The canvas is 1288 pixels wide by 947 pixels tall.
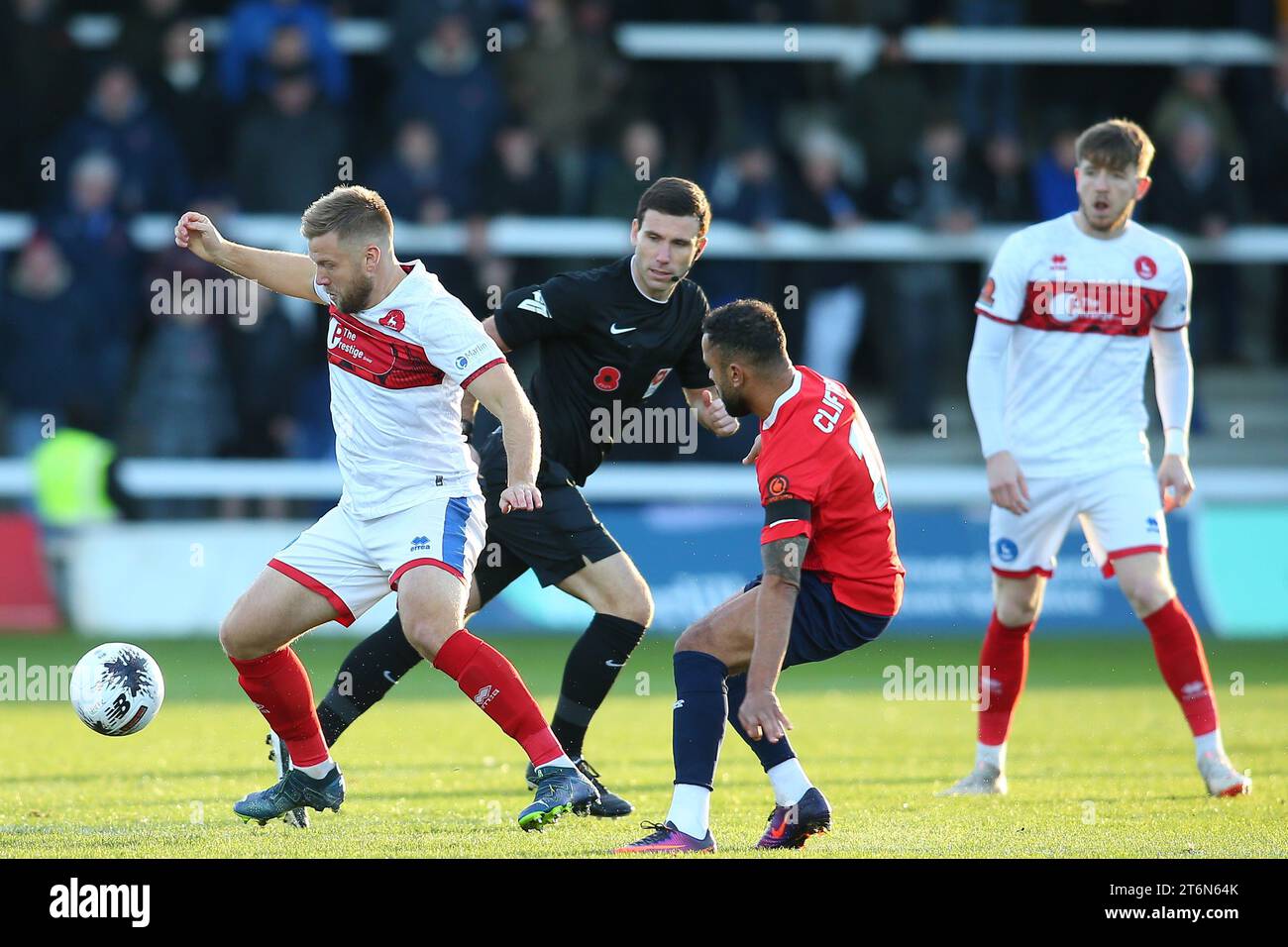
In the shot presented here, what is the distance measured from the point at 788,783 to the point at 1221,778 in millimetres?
2118

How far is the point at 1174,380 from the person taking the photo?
7426 mm

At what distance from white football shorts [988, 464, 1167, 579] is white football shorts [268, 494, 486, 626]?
90.8 inches

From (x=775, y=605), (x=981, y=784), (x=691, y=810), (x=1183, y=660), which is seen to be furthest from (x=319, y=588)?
(x=1183, y=660)

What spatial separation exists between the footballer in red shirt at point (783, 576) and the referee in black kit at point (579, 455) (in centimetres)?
104

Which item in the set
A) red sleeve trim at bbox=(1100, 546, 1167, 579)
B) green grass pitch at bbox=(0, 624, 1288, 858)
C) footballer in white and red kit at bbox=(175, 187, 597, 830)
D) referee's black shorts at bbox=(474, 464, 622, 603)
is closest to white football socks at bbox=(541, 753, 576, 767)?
footballer in white and red kit at bbox=(175, 187, 597, 830)

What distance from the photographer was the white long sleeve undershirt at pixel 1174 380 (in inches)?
291

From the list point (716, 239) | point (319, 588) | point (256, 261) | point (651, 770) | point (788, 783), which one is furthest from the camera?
point (716, 239)

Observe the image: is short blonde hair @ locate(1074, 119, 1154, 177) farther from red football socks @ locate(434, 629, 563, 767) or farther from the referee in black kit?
red football socks @ locate(434, 629, 563, 767)

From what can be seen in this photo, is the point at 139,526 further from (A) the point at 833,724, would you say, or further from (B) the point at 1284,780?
(B) the point at 1284,780

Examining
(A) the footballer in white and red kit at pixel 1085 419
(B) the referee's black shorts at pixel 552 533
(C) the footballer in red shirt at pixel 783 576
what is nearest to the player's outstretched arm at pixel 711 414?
(B) the referee's black shorts at pixel 552 533

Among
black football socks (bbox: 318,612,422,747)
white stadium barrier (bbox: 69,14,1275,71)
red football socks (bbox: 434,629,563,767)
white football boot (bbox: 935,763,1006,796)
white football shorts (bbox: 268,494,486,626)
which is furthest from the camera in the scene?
white stadium barrier (bbox: 69,14,1275,71)

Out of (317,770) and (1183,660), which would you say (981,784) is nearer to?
(1183,660)

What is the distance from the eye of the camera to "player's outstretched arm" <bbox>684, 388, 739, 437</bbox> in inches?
270
